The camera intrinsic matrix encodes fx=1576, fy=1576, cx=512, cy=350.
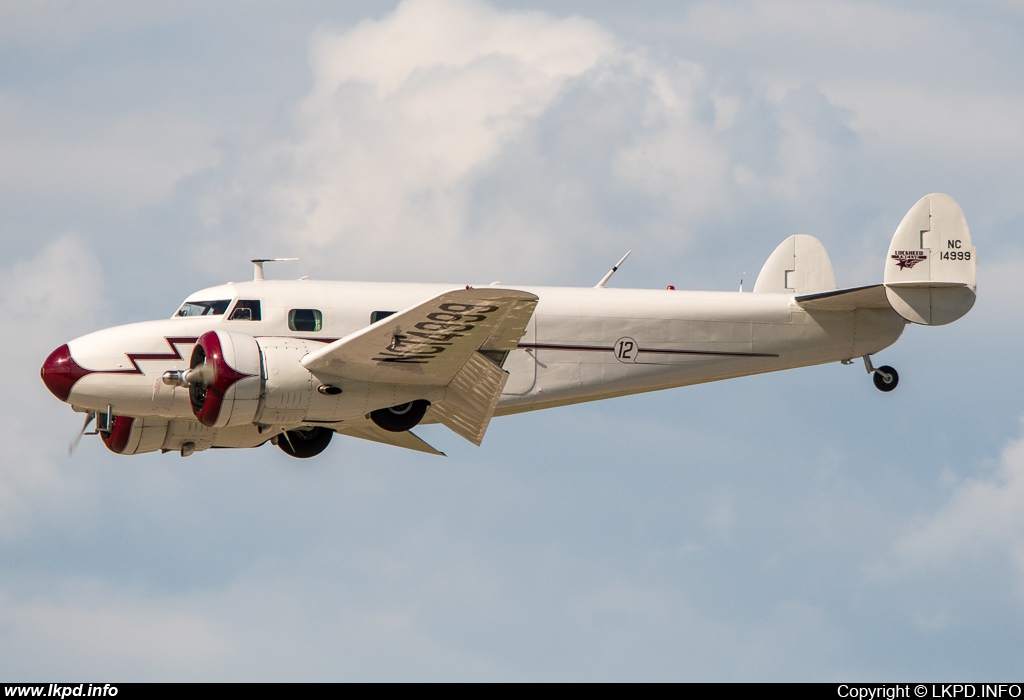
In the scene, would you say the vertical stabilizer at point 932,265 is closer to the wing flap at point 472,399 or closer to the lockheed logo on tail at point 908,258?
the lockheed logo on tail at point 908,258

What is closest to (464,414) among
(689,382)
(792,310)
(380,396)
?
(380,396)

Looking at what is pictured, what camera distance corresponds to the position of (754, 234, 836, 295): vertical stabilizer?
2681cm

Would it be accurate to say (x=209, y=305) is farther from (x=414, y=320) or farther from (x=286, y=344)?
(x=414, y=320)

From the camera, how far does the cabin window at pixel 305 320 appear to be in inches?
917

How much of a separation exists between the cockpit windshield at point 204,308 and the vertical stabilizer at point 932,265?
1063cm

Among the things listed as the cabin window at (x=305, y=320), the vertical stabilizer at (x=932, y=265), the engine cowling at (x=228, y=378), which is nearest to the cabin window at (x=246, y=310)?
the cabin window at (x=305, y=320)

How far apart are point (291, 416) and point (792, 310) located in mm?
8687

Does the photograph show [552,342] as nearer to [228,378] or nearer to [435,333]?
[435,333]

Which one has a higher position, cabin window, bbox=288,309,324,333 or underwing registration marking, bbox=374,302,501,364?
cabin window, bbox=288,309,324,333

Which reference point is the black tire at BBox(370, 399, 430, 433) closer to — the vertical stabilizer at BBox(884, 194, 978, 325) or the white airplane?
the white airplane

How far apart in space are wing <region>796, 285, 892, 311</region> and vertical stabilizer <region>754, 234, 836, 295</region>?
0.83 m

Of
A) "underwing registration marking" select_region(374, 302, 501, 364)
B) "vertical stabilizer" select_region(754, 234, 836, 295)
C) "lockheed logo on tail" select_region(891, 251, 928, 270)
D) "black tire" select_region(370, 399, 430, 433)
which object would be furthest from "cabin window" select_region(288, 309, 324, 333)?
"lockheed logo on tail" select_region(891, 251, 928, 270)

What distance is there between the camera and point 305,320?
76.5 ft

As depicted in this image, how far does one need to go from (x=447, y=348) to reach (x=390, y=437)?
4211mm
